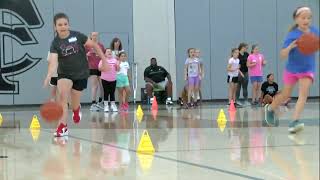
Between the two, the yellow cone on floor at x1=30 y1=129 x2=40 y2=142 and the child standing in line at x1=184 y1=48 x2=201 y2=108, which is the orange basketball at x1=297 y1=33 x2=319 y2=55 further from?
the child standing in line at x1=184 y1=48 x2=201 y2=108

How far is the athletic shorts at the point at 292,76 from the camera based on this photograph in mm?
1299

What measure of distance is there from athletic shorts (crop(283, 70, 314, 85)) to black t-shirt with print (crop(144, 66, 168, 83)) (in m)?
20.7

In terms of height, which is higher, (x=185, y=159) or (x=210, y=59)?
(x=210, y=59)

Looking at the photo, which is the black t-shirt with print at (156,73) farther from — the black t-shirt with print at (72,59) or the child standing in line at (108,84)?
the black t-shirt with print at (72,59)

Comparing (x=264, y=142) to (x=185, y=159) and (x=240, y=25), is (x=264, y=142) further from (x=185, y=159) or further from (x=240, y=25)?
(x=240, y=25)

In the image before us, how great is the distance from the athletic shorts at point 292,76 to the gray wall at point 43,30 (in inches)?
843

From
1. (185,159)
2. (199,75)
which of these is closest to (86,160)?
(185,159)

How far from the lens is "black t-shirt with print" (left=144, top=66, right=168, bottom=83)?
870 inches

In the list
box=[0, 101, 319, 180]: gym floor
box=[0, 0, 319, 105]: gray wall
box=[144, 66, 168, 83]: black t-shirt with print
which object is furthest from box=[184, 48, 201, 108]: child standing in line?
box=[0, 101, 319, 180]: gym floor

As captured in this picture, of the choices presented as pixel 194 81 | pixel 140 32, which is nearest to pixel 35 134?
pixel 194 81

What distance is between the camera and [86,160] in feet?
23.5

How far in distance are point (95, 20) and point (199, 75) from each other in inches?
224

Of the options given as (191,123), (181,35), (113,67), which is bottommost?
(191,123)

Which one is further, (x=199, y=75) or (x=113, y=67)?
(x=199, y=75)
